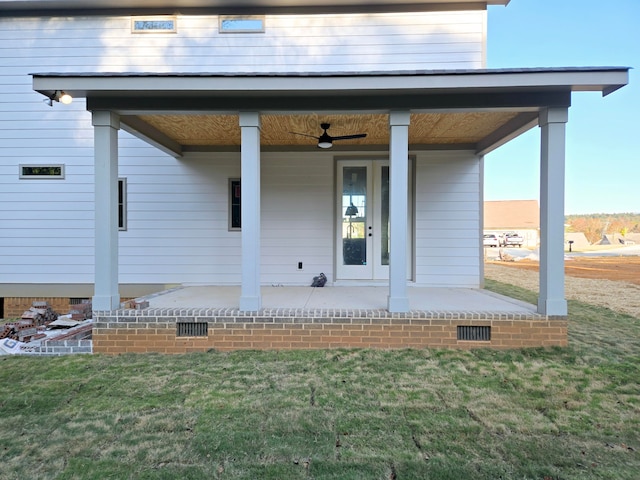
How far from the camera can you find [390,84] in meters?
3.90

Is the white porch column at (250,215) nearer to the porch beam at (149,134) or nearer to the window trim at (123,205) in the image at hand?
the porch beam at (149,134)

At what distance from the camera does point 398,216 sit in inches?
162

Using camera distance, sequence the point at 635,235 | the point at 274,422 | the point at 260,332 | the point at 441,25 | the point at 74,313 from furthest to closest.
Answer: the point at 635,235, the point at 441,25, the point at 74,313, the point at 260,332, the point at 274,422

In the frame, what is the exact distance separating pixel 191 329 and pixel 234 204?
2.88m

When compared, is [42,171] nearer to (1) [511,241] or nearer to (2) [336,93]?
(2) [336,93]

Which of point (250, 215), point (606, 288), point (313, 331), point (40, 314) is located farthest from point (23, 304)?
point (606, 288)

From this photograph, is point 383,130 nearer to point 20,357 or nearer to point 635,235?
point 20,357

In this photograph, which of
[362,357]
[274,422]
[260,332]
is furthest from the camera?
[260,332]

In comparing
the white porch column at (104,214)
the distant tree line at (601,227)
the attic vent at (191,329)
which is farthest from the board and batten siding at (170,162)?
the distant tree line at (601,227)

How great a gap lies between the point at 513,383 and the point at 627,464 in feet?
3.65

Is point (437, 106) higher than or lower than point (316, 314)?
higher

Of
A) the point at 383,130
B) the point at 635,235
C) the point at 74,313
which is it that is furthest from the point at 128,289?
the point at 635,235

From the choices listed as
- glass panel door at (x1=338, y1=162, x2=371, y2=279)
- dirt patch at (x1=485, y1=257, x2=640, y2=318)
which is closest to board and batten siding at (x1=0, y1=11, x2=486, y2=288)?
glass panel door at (x1=338, y1=162, x2=371, y2=279)

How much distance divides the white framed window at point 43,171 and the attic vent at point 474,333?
22.3ft
